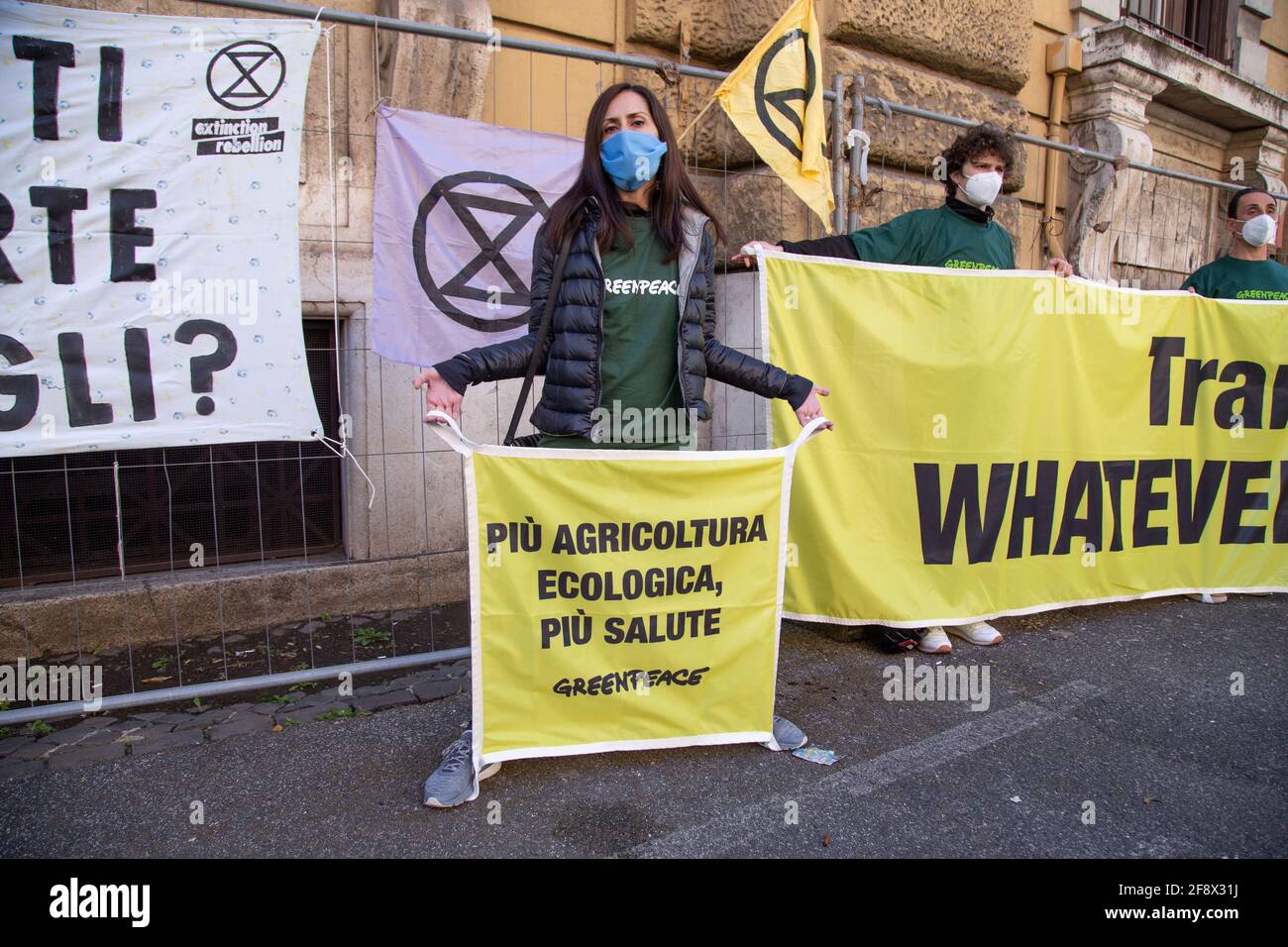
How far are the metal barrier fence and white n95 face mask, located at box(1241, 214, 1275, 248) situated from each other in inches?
45.7

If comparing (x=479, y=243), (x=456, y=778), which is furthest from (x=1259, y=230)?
(x=456, y=778)

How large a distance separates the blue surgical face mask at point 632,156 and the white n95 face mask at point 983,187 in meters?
1.86

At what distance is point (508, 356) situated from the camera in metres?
2.72

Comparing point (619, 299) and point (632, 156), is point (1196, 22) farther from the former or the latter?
point (619, 299)

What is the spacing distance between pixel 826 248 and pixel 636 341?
1469 mm

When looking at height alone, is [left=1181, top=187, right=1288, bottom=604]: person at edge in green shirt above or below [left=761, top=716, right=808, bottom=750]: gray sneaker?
above

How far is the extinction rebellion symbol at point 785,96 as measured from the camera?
3791 millimetres

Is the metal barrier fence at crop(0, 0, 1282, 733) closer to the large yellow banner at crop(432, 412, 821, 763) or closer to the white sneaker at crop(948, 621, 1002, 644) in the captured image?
the large yellow banner at crop(432, 412, 821, 763)

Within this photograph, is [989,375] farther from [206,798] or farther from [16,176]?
[16,176]

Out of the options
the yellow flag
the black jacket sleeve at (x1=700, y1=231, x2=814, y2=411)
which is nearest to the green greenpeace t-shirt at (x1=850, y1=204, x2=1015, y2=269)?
the yellow flag

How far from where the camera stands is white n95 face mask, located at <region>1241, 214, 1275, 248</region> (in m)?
4.79

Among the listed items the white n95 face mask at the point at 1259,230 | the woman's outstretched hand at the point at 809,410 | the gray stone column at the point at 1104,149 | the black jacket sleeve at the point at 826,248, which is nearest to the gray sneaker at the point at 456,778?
the woman's outstretched hand at the point at 809,410

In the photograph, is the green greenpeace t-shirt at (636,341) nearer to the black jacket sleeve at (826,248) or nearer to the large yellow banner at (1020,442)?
the large yellow banner at (1020,442)
